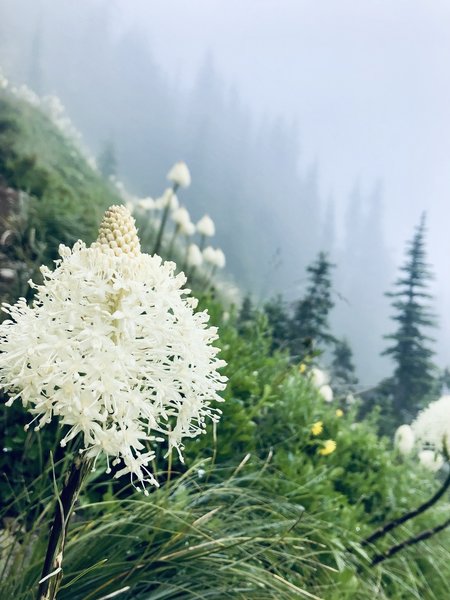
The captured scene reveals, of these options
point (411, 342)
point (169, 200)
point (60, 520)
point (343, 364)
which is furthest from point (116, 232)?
point (411, 342)

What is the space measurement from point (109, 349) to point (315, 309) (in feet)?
10.5

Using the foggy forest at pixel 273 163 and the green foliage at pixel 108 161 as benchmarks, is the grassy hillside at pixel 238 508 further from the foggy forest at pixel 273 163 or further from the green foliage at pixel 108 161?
the green foliage at pixel 108 161

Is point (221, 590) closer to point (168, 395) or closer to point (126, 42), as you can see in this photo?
point (168, 395)

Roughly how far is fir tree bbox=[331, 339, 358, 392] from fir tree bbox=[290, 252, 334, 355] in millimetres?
94

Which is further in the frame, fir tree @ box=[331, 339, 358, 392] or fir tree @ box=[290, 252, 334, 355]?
fir tree @ box=[331, 339, 358, 392]

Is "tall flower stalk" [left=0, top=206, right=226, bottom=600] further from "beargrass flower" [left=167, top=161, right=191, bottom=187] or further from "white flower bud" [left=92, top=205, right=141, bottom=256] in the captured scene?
"beargrass flower" [left=167, top=161, right=191, bottom=187]

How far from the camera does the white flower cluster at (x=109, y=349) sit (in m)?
0.70

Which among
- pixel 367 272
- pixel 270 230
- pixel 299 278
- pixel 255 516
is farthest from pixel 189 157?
pixel 255 516

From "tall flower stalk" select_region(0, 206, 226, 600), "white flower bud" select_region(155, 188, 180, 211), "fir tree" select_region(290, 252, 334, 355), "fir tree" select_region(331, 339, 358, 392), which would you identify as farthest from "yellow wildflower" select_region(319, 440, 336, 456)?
"fir tree" select_region(331, 339, 358, 392)

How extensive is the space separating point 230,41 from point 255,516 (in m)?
3.31

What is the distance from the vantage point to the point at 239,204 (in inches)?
160

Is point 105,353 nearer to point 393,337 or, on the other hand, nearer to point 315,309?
point 315,309

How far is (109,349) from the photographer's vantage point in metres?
0.71

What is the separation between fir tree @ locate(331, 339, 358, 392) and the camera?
386 cm
